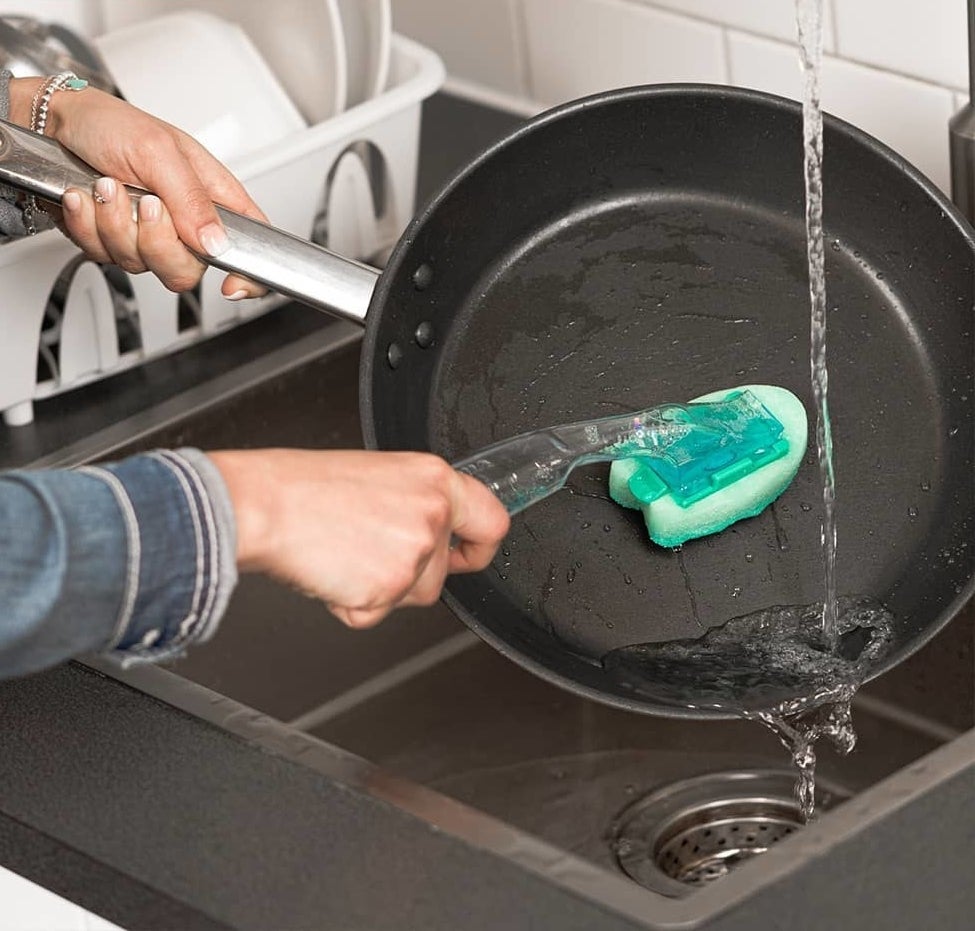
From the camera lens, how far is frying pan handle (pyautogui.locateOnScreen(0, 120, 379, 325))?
863 mm

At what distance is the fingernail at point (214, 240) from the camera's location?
0.88 metres

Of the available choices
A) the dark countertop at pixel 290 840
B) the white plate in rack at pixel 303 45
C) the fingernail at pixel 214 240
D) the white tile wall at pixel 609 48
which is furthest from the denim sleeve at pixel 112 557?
the white tile wall at pixel 609 48

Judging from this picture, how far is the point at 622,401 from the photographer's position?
0.96 metres

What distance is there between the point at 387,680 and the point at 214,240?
392 millimetres

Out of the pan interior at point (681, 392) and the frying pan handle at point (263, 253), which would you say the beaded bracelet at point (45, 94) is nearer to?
the frying pan handle at point (263, 253)

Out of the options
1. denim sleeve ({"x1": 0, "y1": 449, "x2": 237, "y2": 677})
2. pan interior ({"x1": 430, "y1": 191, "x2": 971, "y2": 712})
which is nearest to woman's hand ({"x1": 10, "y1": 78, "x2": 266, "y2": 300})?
pan interior ({"x1": 430, "y1": 191, "x2": 971, "y2": 712})

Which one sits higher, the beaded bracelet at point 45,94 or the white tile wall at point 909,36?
the white tile wall at point 909,36

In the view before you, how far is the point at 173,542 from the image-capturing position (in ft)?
2.14

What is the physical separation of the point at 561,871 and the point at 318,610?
499mm

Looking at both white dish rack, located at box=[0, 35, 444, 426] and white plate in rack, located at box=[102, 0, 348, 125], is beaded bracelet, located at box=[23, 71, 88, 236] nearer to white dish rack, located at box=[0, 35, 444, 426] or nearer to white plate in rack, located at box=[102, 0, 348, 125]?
white dish rack, located at box=[0, 35, 444, 426]

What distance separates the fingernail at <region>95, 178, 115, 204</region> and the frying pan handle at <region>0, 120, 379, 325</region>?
12mm

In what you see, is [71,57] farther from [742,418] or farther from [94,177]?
[742,418]

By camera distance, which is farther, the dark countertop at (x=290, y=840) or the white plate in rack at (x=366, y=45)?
the white plate in rack at (x=366, y=45)

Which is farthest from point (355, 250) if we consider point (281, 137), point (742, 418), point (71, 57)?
point (742, 418)
